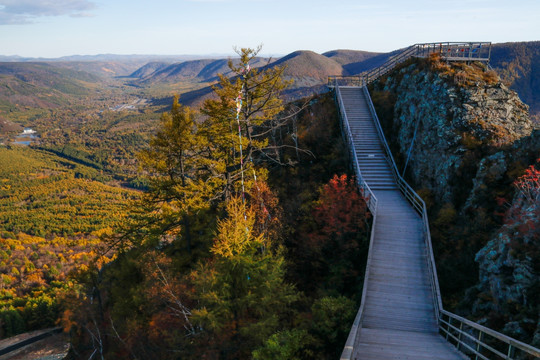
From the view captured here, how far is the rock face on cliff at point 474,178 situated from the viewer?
838 centimetres

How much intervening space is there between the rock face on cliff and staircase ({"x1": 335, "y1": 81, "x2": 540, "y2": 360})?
0.73 meters

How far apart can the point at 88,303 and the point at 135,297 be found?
1998cm

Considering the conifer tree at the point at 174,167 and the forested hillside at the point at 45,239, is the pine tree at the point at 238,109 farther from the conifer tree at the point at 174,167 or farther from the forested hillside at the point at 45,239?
the forested hillside at the point at 45,239

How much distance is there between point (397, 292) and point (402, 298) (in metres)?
0.32

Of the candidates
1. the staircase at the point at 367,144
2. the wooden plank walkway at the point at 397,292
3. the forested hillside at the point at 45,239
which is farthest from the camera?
the forested hillside at the point at 45,239

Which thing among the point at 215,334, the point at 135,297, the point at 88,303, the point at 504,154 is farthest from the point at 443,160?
the point at 88,303

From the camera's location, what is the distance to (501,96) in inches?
662

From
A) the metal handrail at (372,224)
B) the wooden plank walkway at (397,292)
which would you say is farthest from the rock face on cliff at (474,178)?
the metal handrail at (372,224)

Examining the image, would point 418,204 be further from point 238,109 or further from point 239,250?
point 238,109

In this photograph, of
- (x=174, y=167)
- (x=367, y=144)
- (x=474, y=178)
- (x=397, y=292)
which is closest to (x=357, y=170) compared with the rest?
(x=367, y=144)

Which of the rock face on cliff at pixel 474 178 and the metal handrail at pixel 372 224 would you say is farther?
the rock face on cliff at pixel 474 178

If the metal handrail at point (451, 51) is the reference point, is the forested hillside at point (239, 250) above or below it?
below

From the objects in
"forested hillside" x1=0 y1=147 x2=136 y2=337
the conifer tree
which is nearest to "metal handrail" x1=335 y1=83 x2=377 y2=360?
the conifer tree

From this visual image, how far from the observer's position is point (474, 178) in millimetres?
13812
